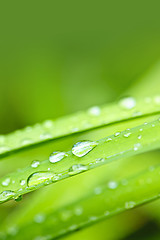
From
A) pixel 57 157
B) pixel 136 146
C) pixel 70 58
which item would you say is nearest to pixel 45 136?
pixel 57 157

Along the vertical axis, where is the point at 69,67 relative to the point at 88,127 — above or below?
above

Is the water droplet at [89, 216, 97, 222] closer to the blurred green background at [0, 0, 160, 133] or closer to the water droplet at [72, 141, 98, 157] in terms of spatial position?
the water droplet at [72, 141, 98, 157]

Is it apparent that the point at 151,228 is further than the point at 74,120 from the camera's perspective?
Yes

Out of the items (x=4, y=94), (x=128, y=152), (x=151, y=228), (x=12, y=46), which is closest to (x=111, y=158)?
(x=128, y=152)

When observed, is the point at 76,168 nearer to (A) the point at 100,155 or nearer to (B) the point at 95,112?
(A) the point at 100,155

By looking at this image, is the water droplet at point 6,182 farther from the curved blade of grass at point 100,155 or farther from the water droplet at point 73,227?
the water droplet at point 73,227

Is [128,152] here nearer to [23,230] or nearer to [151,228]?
[23,230]

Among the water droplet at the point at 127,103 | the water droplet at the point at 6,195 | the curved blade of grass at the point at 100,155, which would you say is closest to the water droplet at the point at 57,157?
the curved blade of grass at the point at 100,155

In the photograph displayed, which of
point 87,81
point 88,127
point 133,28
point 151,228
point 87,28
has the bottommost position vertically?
point 151,228
